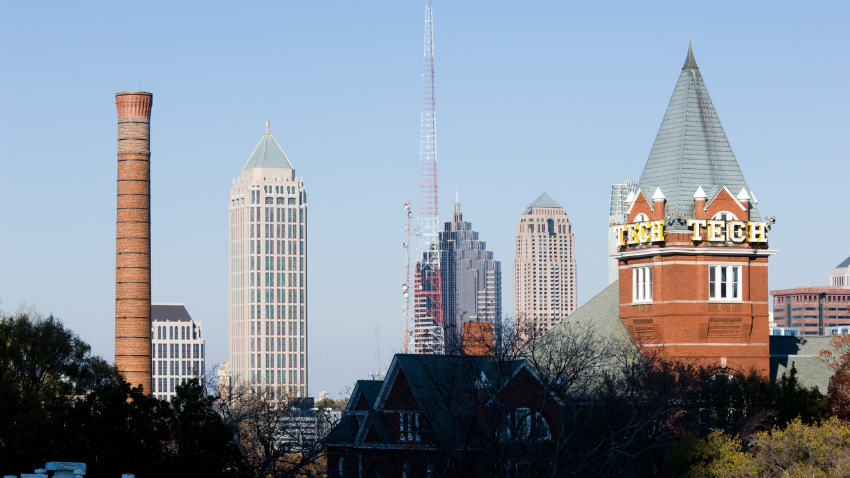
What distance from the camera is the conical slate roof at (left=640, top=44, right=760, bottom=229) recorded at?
85.2m

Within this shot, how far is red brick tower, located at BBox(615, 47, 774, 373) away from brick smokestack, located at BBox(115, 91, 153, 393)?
54026mm

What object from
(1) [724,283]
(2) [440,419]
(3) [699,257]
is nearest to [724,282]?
(1) [724,283]

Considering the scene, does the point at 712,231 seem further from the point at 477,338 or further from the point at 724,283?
the point at 477,338

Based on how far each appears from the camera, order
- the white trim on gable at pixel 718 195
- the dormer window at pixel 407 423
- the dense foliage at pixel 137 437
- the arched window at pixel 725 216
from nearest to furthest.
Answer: the dense foliage at pixel 137 437, the dormer window at pixel 407 423, the white trim on gable at pixel 718 195, the arched window at pixel 725 216

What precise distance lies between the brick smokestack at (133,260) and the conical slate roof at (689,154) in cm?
5485

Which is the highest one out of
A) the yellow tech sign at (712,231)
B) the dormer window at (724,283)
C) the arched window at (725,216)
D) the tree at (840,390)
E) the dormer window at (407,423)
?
the arched window at (725,216)

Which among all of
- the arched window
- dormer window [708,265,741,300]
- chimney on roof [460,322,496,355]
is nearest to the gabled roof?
dormer window [708,265,741,300]

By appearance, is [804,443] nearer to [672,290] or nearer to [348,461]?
[672,290]

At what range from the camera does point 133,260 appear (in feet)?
407

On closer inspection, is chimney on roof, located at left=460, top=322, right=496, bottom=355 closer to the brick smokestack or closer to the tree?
the tree

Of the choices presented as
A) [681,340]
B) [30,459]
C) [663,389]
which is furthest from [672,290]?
[30,459]

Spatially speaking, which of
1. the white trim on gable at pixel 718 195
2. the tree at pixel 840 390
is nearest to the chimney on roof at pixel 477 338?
the white trim on gable at pixel 718 195

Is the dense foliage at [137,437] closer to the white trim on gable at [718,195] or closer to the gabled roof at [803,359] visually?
the white trim on gable at [718,195]

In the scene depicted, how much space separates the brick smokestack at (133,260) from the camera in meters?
123
